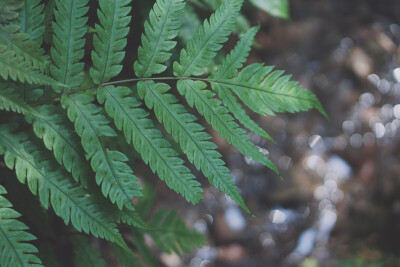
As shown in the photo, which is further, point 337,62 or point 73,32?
point 337,62

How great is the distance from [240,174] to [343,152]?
143cm

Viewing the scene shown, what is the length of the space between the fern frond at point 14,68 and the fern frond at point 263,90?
27.3 inches

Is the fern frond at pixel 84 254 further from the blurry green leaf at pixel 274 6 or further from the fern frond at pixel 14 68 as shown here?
the blurry green leaf at pixel 274 6

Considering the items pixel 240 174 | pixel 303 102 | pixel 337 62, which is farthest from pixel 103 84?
pixel 337 62

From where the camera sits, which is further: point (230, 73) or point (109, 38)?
point (230, 73)

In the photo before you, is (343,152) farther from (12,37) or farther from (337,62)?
(12,37)

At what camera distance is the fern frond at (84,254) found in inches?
79.4

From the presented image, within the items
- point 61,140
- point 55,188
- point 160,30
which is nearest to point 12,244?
point 55,188

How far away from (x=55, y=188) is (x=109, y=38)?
2.02 feet

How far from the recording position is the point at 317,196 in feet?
17.2

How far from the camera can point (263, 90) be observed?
174 centimetres

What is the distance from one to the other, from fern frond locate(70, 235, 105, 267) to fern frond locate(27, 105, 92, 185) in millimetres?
613

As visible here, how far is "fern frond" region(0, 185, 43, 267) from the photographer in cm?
142

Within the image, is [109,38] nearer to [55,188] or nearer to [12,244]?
[55,188]
